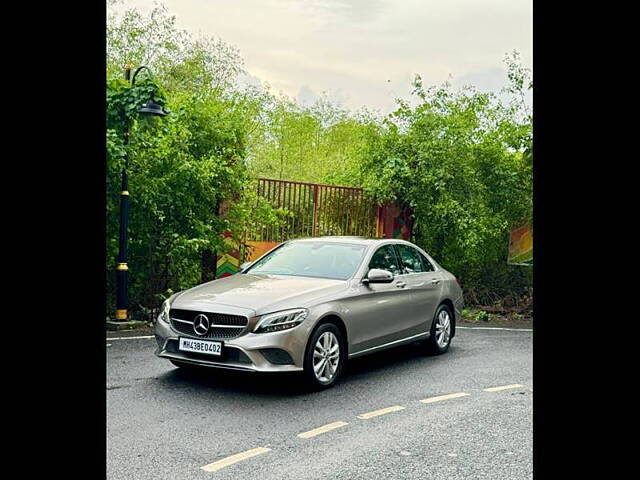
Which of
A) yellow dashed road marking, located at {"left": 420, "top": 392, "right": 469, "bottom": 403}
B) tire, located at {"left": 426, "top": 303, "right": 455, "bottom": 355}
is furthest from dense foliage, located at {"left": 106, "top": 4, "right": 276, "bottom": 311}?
yellow dashed road marking, located at {"left": 420, "top": 392, "right": 469, "bottom": 403}

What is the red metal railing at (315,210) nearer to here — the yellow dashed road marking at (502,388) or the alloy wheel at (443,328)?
the alloy wheel at (443,328)

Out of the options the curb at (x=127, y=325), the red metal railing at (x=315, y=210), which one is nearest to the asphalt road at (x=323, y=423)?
the curb at (x=127, y=325)

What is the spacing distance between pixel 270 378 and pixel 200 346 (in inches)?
42.4

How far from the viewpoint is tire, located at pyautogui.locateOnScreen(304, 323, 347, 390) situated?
6.52 meters

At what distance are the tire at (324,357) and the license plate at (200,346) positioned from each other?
81 cm

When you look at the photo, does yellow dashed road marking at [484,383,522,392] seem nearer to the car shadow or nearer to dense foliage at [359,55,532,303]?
the car shadow

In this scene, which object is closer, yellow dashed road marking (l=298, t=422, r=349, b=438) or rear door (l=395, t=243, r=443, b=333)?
yellow dashed road marking (l=298, t=422, r=349, b=438)

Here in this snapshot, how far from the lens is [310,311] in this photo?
6539 mm

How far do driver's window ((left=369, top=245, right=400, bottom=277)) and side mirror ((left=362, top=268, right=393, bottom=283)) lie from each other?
1.02 ft
